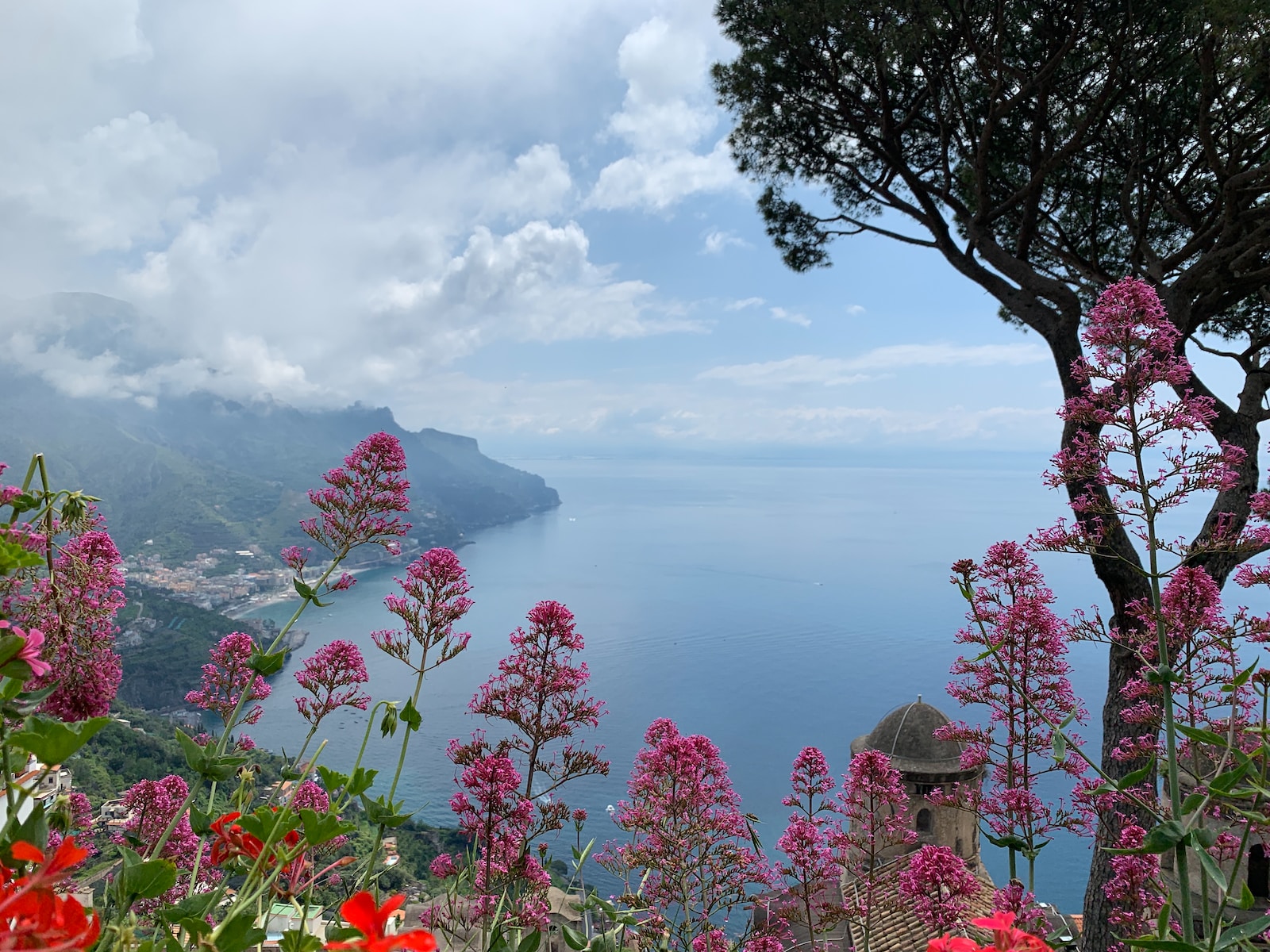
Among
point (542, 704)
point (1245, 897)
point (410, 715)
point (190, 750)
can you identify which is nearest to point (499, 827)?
point (542, 704)

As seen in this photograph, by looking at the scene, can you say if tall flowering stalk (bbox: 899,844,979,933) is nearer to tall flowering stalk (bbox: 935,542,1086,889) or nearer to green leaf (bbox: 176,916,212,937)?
tall flowering stalk (bbox: 935,542,1086,889)

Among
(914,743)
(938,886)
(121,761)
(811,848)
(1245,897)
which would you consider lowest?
(914,743)

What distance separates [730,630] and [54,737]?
36.3 m

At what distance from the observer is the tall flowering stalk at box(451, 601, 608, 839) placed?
1.92 meters

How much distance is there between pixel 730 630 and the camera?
35719mm

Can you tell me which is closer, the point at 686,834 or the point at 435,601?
the point at 435,601

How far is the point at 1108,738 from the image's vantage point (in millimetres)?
4332

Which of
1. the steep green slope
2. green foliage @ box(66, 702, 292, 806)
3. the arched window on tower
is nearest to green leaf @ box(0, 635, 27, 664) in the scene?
green foliage @ box(66, 702, 292, 806)

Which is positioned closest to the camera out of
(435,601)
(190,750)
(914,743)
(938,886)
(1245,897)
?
(1245,897)

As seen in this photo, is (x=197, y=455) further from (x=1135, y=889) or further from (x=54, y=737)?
(x=54, y=737)

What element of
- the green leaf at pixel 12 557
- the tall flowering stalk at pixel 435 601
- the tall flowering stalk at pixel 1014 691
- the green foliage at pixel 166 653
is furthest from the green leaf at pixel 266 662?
the green foliage at pixel 166 653

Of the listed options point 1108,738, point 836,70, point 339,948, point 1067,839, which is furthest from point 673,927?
point 1067,839

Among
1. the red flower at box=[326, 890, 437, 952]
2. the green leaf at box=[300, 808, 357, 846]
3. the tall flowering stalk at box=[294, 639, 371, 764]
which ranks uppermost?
the red flower at box=[326, 890, 437, 952]

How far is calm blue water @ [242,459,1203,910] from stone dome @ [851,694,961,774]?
9.65 feet
